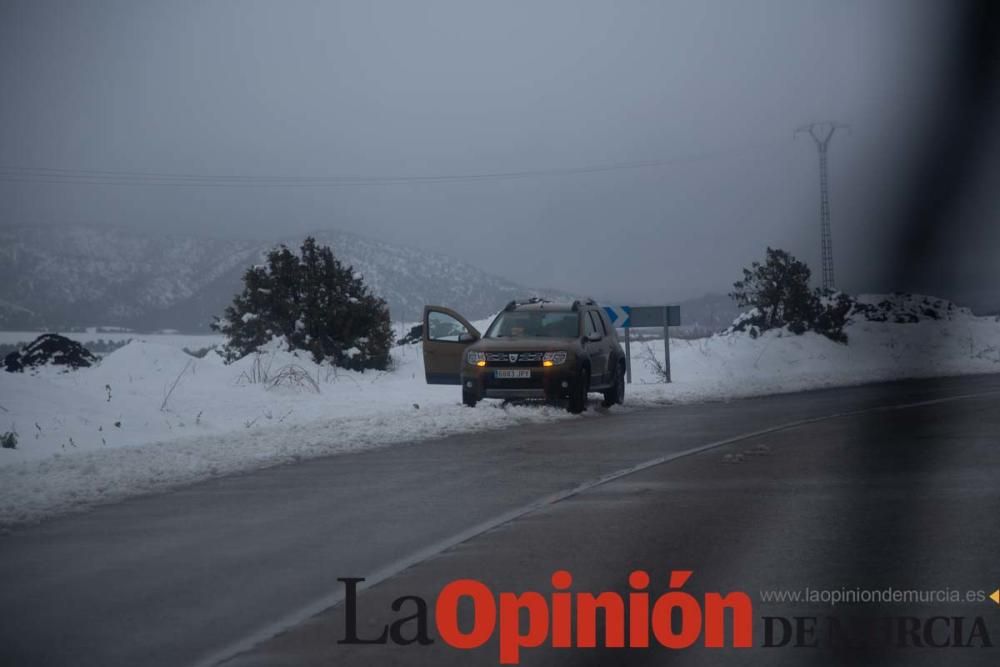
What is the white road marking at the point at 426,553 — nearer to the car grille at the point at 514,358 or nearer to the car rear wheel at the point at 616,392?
the car grille at the point at 514,358

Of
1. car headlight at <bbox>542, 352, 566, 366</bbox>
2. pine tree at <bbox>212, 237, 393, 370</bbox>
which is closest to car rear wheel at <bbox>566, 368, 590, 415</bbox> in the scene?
car headlight at <bbox>542, 352, 566, 366</bbox>

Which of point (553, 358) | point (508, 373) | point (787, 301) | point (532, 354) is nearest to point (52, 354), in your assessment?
point (508, 373)

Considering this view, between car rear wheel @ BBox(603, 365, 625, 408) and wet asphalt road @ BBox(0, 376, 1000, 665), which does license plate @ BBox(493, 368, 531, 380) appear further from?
wet asphalt road @ BBox(0, 376, 1000, 665)

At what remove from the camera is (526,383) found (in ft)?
62.7

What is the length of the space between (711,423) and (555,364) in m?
2.90

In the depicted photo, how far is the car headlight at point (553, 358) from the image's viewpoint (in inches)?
754

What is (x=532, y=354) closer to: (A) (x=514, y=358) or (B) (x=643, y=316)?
(A) (x=514, y=358)

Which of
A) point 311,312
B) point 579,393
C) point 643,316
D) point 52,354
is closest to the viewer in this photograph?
point 579,393

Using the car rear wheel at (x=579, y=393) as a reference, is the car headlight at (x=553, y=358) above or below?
above

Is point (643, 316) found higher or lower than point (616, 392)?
higher

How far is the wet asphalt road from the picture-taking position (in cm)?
552

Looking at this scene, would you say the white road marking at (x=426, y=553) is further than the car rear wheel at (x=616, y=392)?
No

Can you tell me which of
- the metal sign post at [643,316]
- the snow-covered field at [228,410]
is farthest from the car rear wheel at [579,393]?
the metal sign post at [643,316]

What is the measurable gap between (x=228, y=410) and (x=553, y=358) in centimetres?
572
